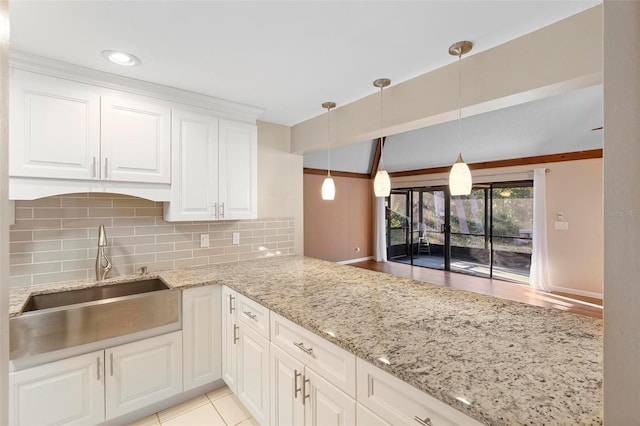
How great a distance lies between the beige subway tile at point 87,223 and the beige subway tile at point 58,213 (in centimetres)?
4

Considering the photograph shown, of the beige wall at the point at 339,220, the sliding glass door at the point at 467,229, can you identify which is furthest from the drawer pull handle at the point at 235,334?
the sliding glass door at the point at 467,229

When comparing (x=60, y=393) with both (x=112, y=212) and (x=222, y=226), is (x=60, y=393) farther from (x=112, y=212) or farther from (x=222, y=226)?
(x=222, y=226)

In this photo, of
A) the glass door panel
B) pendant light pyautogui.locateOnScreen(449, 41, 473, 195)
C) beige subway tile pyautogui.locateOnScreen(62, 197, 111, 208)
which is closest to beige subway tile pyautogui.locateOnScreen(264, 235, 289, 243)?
beige subway tile pyautogui.locateOnScreen(62, 197, 111, 208)

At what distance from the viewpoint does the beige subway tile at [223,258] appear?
2768 mm

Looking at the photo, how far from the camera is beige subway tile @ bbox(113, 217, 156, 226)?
2287 mm

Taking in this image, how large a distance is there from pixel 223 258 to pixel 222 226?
308 mm

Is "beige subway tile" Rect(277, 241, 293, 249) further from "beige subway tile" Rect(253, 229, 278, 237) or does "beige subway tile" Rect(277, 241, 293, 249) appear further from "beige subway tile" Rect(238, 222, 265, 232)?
"beige subway tile" Rect(238, 222, 265, 232)

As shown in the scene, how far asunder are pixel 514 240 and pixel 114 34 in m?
6.59

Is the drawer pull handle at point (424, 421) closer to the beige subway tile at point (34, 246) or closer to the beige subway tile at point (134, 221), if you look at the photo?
the beige subway tile at point (134, 221)

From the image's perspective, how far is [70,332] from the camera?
5.40 ft

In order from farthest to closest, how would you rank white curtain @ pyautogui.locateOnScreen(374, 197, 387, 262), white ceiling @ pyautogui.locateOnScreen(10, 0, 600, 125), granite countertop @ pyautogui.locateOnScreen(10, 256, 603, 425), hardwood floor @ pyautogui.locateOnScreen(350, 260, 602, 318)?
white curtain @ pyautogui.locateOnScreen(374, 197, 387, 262) < hardwood floor @ pyautogui.locateOnScreen(350, 260, 602, 318) < white ceiling @ pyautogui.locateOnScreen(10, 0, 600, 125) < granite countertop @ pyautogui.locateOnScreen(10, 256, 603, 425)

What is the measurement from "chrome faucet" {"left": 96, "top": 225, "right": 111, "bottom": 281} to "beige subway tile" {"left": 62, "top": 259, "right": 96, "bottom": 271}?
0.36 feet

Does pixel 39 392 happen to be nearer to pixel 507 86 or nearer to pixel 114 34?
pixel 114 34

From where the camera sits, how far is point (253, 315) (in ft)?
6.00
